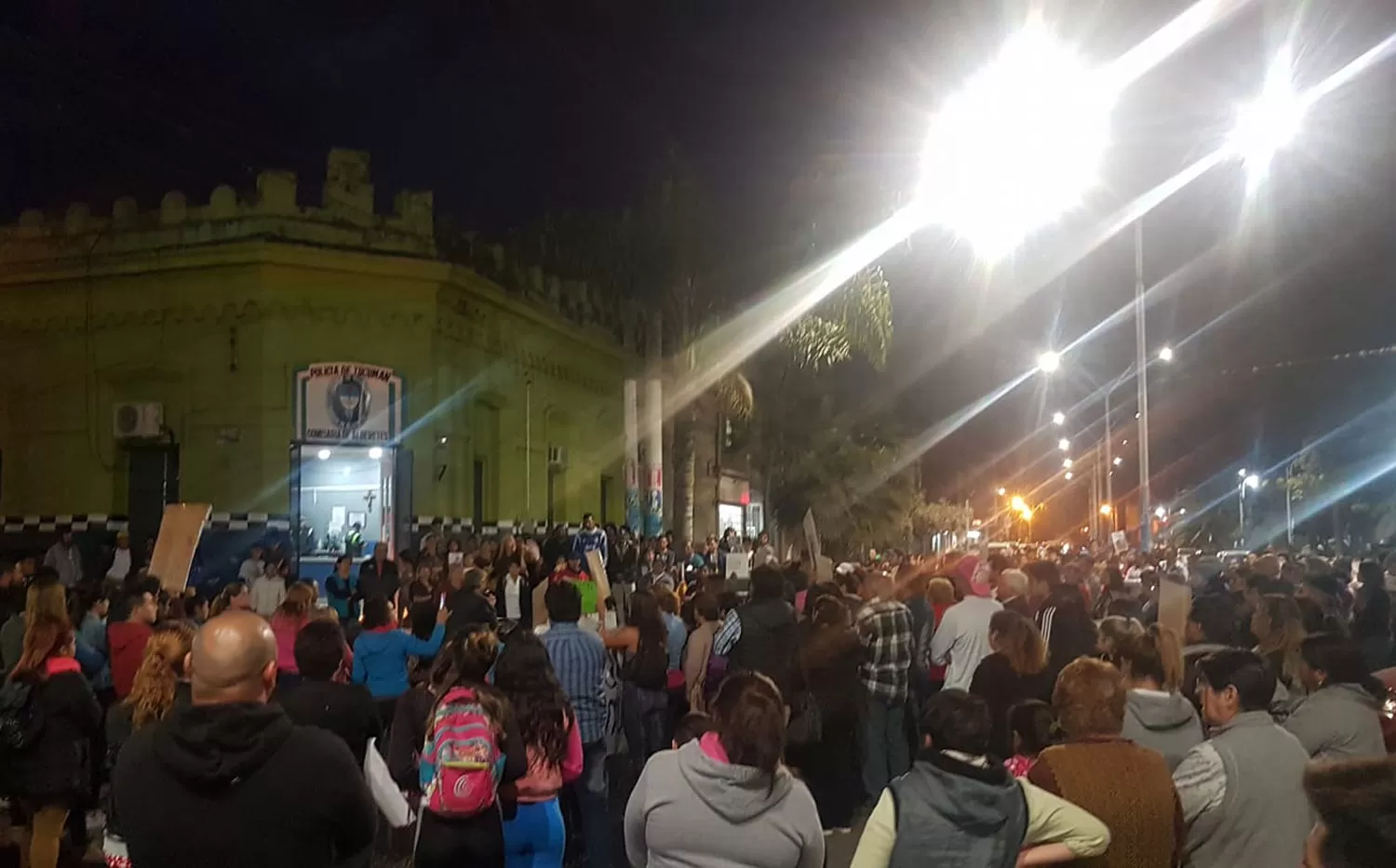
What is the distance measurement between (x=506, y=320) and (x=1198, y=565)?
43.6 ft

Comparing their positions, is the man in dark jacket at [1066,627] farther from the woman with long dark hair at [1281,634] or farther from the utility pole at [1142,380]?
the utility pole at [1142,380]

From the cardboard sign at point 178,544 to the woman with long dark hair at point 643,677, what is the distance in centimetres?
579

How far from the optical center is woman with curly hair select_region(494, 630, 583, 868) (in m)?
5.34

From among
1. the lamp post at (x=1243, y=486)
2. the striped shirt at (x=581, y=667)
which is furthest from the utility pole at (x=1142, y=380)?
the lamp post at (x=1243, y=486)

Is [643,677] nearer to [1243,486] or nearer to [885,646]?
[885,646]

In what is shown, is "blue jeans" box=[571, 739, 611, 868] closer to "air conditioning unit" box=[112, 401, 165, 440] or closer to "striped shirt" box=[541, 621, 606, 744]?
"striped shirt" box=[541, 621, 606, 744]

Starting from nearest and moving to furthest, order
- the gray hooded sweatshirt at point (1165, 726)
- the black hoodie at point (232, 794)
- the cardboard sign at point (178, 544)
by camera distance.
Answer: the black hoodie at point (232, 794), the gray hooded sweatshirt at point (1165, 726), the cardboard sign at point (178, 544)

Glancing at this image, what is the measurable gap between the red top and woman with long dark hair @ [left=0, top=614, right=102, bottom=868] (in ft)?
4.24

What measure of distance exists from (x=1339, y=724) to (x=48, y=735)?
6602 millimetres

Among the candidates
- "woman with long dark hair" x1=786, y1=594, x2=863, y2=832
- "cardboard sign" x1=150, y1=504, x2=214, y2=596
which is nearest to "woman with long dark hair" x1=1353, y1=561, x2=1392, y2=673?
"woman with long dark hair" x1=786, y1=594, x2=863, y2=832

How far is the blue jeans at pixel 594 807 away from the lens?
23.4ft

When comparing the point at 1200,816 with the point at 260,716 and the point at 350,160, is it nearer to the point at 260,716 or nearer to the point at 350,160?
the point at 260,716

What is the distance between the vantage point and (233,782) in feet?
10.6

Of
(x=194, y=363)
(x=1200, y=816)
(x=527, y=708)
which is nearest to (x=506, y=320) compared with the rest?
(x=194, y=363)
